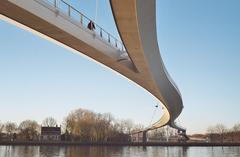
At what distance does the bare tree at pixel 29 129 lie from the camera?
321 ft

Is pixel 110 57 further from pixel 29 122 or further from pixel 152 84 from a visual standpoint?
pixel 29 122

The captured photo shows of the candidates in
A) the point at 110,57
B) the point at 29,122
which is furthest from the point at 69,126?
the point at 110,57

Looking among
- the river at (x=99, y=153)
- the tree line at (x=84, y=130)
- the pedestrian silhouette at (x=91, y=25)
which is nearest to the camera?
the pedestrian silhouette at (x=91, y=25)

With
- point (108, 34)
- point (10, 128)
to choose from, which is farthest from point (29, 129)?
point (108, 34)

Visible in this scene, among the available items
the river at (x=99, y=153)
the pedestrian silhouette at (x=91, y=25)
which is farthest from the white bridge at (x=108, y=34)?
the river at (x=99, y=153)

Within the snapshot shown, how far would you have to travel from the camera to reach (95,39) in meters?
14.7

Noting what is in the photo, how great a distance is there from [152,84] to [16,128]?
9000cm

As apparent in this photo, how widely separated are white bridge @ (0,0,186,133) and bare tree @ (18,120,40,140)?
8494 cm

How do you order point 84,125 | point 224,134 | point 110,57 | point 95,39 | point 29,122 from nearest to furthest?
point 95,39, point 110,57, point 84,125, point 29,122, point 224,134

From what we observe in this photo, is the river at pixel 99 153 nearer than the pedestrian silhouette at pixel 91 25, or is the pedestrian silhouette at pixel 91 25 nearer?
the pedestrian silhouette at pixel 91 25

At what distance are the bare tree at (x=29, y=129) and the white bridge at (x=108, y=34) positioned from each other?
279 ft

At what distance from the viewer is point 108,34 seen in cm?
1630

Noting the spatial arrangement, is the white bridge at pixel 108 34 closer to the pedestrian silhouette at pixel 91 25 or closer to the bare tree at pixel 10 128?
the pedestrian silhouette at pixel 91 25

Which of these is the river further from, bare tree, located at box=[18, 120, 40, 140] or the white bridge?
bare tree, located at box=[18, 120, 40, 140]
